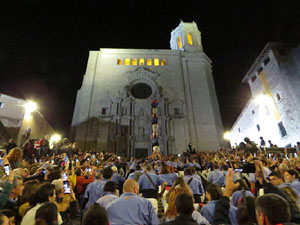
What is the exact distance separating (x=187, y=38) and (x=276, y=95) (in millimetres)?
21865

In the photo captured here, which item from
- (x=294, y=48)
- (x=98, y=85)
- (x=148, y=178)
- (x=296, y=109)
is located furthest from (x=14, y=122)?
(x=294, y=48)

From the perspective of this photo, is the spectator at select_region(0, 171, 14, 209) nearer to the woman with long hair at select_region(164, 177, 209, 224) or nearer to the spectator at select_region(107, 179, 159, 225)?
the spectator at select_region(107, 179, 159, 225)

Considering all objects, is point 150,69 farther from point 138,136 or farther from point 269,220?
point 269,220

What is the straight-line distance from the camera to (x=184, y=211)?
9.55ft

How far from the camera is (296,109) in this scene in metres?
22.2

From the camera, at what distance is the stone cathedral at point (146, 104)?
2895 centimetres

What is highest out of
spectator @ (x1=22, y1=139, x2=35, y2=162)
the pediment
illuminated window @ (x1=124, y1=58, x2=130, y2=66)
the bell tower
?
the bell tower

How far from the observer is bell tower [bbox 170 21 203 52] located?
129 ft

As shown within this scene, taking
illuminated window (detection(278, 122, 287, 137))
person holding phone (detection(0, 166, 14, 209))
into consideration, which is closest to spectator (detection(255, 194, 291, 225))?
person holding phone (detection(0, 166, 14, 209))

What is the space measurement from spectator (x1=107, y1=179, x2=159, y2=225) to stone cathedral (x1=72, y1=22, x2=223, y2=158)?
959 inches

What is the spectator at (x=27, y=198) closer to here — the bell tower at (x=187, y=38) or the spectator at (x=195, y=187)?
the spectator at (x=195, y=187)

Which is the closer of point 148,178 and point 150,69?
point 148,178

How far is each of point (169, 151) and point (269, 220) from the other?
26694mm

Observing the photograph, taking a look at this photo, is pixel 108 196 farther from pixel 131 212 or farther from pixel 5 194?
pixel 5 194
